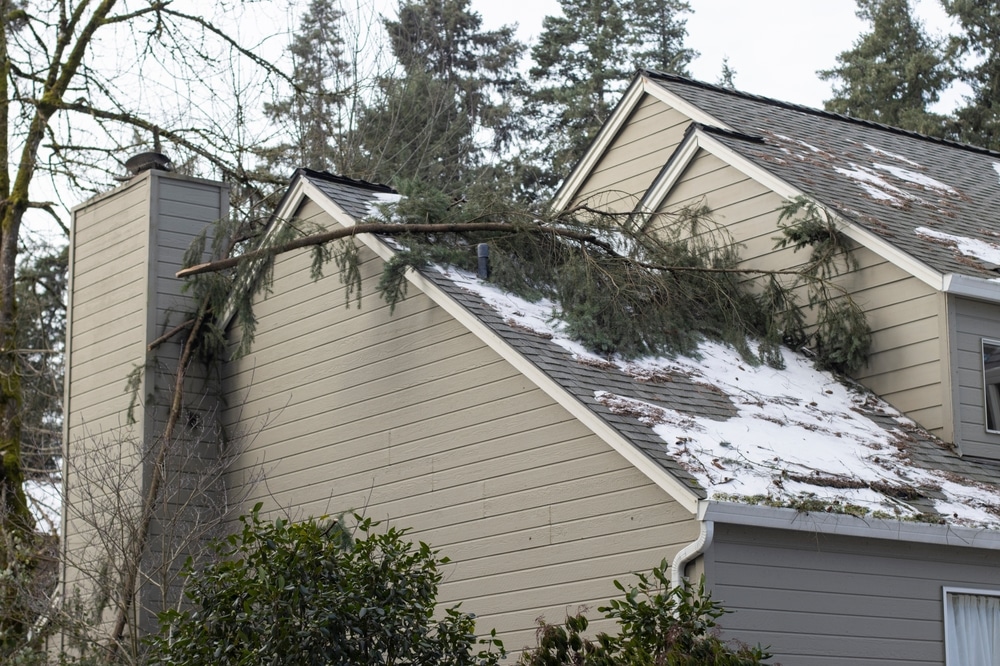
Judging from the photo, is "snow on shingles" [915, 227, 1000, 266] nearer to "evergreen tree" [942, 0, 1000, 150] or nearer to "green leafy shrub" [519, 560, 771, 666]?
"green leafy shrub" [519, 560, 771, 666]

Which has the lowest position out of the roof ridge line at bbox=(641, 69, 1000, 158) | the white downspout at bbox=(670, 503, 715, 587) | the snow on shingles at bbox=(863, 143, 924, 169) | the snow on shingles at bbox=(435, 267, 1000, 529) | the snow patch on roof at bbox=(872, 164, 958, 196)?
the white downspout at bbox=(670, 503, 715, 587)

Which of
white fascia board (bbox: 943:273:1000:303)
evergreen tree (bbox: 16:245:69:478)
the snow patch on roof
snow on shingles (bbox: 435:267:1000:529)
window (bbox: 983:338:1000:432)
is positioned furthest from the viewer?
evergreen tree (bbox: 16:245:69:478)

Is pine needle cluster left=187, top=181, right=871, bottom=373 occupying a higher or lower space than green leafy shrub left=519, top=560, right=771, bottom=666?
higher

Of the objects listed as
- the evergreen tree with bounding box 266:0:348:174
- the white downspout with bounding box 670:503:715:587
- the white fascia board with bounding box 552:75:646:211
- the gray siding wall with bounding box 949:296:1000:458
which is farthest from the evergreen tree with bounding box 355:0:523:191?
the white downspout with bounding box 670:503:715:587

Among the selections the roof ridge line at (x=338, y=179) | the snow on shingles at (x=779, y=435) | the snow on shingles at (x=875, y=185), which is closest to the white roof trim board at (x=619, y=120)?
the snow on shingles at (x=875, y=185)

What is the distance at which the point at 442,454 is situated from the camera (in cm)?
1045

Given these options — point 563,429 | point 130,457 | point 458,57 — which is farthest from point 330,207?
point 458,57

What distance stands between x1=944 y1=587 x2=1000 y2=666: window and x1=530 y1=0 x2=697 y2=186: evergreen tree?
26420 millimetres

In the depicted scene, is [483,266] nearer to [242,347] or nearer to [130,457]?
[242,347]

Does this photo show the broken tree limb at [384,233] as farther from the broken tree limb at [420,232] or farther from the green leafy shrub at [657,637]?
the green leafy shrub at [657,637]

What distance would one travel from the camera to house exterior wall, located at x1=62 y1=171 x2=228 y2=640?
12.4 metres

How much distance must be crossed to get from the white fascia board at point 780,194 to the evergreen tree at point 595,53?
21284 millimetres

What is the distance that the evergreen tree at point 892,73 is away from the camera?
33.3 metres

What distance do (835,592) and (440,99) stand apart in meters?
21.6
